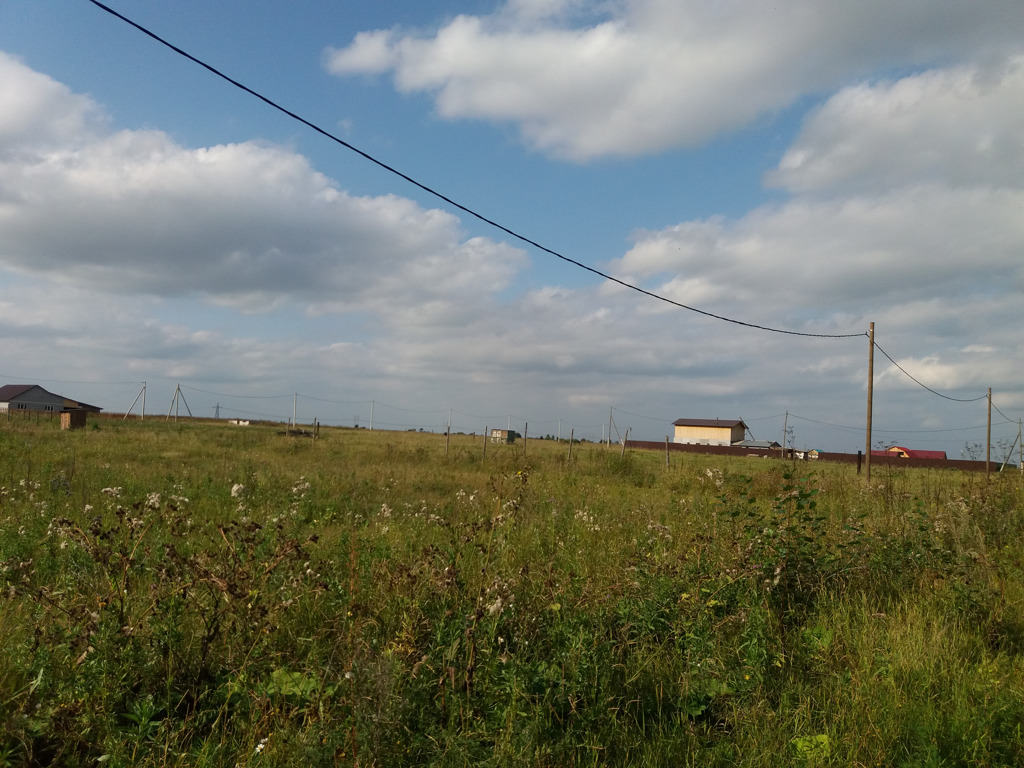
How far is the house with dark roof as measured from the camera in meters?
69.6

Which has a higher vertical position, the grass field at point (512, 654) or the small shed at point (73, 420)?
the small shed at point (73, 420)

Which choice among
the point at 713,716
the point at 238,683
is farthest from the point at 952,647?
the point at 238,683

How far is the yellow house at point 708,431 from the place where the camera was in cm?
7350

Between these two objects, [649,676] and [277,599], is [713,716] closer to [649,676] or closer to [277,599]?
[649,676]

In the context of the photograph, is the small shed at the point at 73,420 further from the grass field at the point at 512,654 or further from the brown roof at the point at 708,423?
the brown roof at the point at 708,423

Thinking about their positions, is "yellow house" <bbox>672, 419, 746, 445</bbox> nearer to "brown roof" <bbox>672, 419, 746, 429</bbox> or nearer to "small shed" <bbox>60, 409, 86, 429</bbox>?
"brown roof" <bbox>672, 419, 746, 429</bbox>

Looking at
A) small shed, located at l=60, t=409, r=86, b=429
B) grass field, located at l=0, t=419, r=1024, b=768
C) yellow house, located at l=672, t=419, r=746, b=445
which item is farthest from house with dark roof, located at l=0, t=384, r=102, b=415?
grass field, located at l=0, t=419, r=1024, b=768

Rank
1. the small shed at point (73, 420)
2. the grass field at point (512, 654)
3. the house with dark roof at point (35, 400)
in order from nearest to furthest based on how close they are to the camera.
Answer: the grass field at point (512, 654), the small shed at point (73, 420), the house with dark roof at point (35, 400)

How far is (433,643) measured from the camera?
11.3ft

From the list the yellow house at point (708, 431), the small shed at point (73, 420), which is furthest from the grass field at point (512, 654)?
the yellow house at point (708, 431)

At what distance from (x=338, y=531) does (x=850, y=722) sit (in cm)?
538

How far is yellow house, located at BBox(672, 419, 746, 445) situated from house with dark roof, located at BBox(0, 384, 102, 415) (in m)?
64.5

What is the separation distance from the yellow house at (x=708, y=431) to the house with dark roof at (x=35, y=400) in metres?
64.5

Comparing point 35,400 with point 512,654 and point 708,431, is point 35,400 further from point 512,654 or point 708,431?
point 512,654
